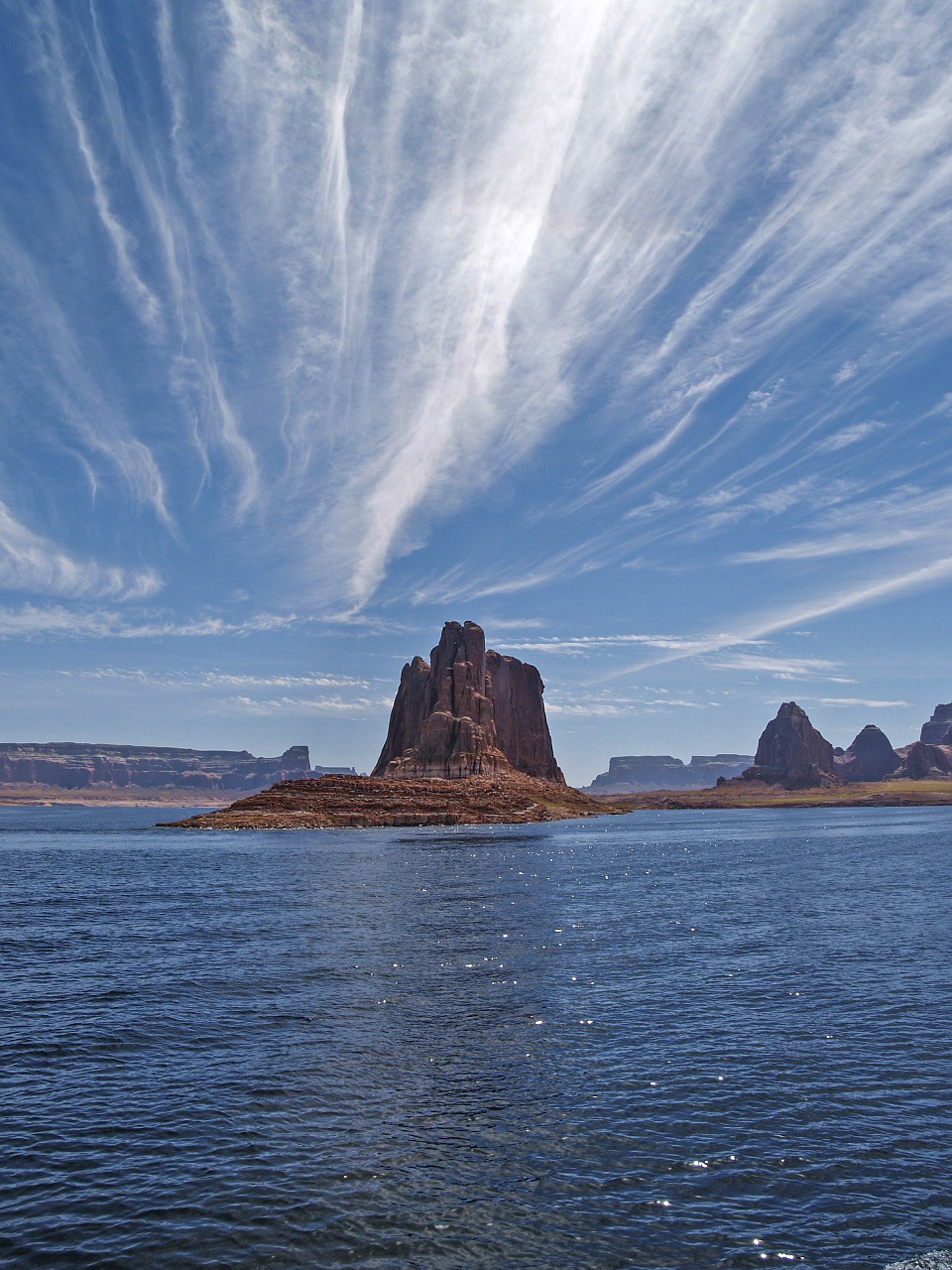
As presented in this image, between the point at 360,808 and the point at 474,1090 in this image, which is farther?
the point at 360,808

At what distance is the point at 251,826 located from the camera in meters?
155

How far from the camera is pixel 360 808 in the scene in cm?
16462

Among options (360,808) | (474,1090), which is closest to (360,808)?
(360,808)

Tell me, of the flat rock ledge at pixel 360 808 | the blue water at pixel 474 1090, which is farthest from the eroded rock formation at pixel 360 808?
the blue water at pixel 474 1090

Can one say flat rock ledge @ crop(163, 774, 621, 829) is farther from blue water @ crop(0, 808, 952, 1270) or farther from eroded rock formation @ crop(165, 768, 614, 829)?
blue water @ crop(0, 808, 952, 1270)

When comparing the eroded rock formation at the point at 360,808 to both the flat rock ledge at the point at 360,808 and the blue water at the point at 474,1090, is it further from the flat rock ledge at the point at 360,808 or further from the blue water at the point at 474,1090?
the blue water at the point at 474,1090

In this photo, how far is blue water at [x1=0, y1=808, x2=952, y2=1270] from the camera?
49.9 feet

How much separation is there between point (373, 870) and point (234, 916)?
27.4 metres

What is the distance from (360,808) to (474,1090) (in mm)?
146143

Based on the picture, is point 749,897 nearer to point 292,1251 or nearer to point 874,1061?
point 874,1061

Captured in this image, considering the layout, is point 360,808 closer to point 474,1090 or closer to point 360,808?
point 360,808

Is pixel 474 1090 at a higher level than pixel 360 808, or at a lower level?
lower

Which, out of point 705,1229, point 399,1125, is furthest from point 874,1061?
point 399,1125

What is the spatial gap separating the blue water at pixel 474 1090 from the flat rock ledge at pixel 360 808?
108 meters
